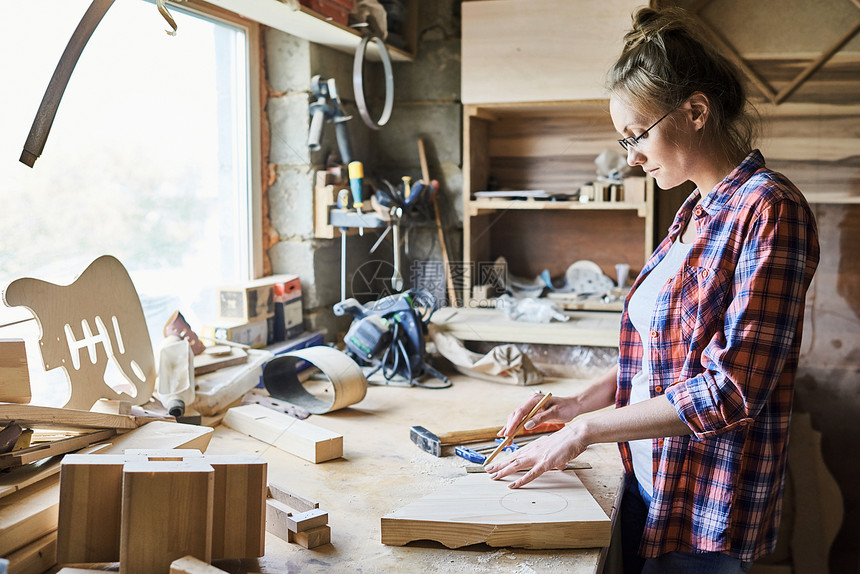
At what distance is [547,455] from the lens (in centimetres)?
121

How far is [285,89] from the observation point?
232cm

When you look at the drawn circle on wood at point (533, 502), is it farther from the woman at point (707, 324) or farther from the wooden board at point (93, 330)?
the wooden board at point (93, 330)

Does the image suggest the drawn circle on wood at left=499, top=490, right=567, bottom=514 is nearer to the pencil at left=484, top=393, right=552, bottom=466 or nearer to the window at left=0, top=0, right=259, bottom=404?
the pencil at left=484, top=393, right=552, bottom=466

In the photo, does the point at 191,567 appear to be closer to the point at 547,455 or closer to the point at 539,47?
the point at 547,455

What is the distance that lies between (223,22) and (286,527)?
1.52 meters

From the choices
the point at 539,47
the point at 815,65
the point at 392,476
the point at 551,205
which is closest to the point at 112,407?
the point at 392,476

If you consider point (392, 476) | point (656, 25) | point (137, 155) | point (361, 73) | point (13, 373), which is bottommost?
point (392, 476)

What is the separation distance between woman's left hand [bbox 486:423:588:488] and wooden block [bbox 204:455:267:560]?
411 mm

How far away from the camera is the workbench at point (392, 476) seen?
1072 millimetres

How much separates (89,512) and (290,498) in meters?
0.32

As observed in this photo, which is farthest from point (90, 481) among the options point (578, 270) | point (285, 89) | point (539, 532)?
point (578, 270)

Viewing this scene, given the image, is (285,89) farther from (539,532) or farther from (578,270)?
(539,532)

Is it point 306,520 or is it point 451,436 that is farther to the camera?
point 451,436

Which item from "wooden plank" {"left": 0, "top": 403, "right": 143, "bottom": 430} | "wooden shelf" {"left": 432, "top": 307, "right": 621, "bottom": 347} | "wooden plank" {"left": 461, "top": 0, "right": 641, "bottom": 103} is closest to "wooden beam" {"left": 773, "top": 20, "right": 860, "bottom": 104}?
"wooden plank" {"left": 461, "top": 0, "right": 641, "bottom": 103}
